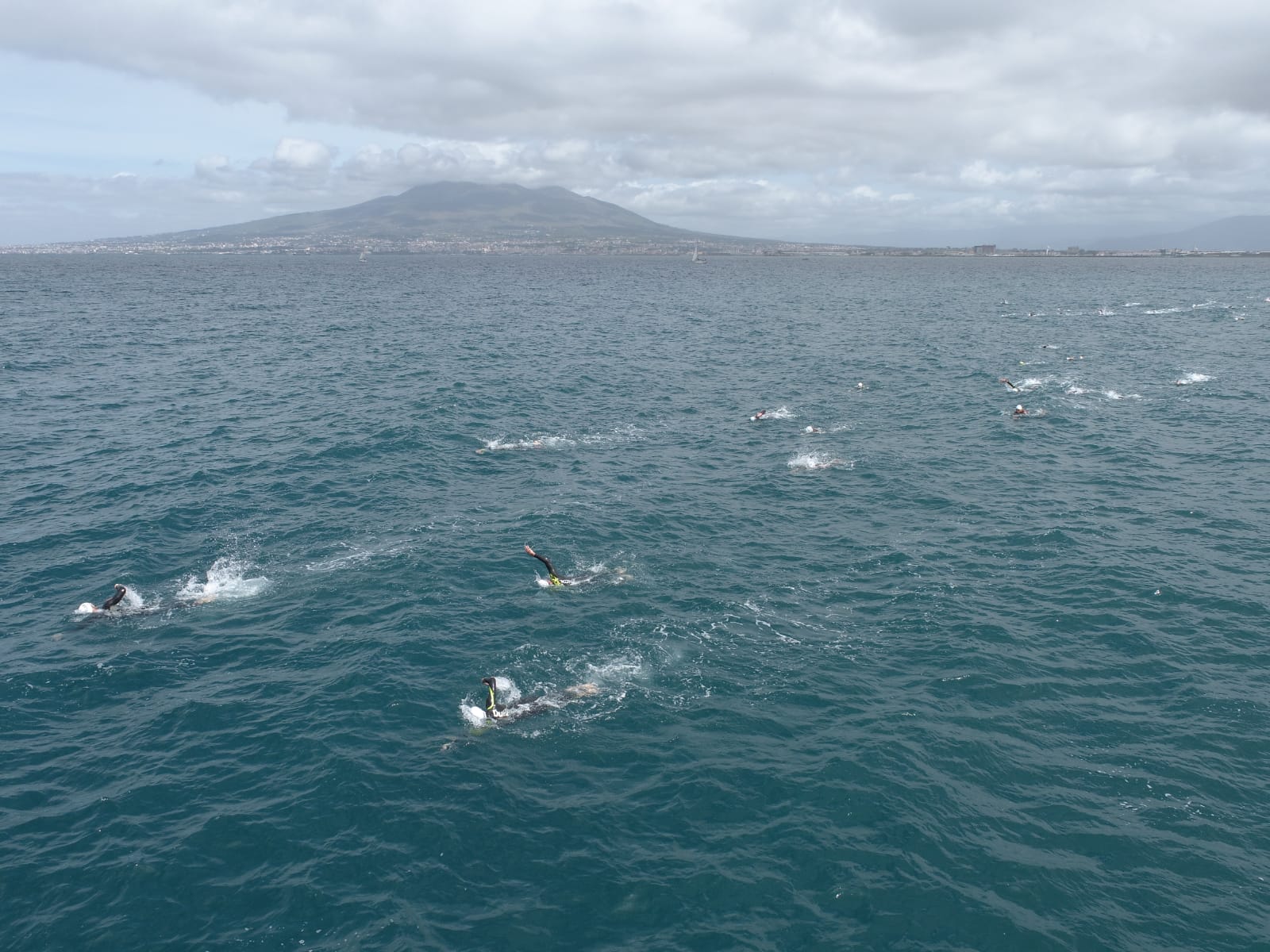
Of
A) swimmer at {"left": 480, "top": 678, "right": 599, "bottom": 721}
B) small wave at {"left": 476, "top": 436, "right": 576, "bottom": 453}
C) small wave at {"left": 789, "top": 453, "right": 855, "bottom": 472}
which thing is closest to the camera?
swimmer at {"left": 480, "top": 678, "right": 599, "bottom": 721}

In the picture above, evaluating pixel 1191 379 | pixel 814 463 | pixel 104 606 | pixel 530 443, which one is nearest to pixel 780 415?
pixel 814 463

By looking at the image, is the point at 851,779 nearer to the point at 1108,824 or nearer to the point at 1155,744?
the point at 1108,824

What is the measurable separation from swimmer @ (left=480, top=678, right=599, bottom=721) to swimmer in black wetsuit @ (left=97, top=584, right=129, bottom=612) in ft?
70.1

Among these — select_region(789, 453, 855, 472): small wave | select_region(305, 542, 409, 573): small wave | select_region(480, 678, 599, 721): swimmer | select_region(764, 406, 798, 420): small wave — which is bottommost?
select_region(480, 678, 599, 721): swimmer

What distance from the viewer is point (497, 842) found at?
25156 mm

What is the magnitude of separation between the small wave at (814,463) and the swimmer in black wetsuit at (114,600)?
45.7m

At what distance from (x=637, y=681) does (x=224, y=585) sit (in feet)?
82.2

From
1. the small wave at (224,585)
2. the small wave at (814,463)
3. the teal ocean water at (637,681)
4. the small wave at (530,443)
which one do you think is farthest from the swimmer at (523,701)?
the small wave at (530,443)

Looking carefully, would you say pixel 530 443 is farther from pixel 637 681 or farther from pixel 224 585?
pixel 637 681

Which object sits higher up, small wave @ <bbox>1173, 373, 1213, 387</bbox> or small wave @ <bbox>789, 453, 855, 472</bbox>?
small wave @ <bbox>1173, 373, 1213, 387</bbox>

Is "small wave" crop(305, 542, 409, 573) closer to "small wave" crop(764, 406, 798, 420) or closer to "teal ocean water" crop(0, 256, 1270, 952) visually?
"teal ocean water" crop(0, 256, 1270, 952)

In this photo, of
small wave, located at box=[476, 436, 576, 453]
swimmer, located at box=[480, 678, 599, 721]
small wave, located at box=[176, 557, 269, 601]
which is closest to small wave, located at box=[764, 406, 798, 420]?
small wave, located at box=[476, 436, 576, 453]

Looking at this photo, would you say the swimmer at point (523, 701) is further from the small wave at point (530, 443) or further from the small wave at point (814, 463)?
the small wave at point (530, 443)

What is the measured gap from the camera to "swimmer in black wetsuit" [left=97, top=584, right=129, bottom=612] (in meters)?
38.6
